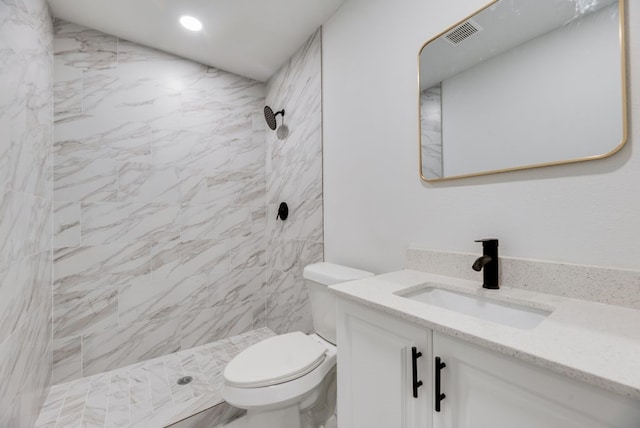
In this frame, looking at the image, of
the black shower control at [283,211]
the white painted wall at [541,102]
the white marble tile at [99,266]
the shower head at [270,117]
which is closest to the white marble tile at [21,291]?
the white marble tile at [99,266]

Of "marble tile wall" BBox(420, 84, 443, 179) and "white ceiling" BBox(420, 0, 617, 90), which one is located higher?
"white ceiling" BBox(420, 0, 617, 90)

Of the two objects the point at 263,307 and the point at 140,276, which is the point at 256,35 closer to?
the point at 140,276

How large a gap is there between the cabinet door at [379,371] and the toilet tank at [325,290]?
43 centimetres

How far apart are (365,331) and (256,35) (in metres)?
2.07

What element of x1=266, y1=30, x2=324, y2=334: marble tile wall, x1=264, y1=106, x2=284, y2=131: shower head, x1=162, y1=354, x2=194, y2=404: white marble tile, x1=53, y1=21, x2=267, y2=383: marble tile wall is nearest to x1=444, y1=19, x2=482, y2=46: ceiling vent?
x1=266, y1=30, x2=324, y2=334: marble tile wall

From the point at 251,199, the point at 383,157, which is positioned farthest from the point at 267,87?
the point at 383,157

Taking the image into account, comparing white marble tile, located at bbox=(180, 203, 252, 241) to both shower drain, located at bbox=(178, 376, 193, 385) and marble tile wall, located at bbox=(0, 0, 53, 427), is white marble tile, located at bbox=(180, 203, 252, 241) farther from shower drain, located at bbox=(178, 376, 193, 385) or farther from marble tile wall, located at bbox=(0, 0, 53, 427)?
shower drain, located at bbox=(178, 376, 193, 385)

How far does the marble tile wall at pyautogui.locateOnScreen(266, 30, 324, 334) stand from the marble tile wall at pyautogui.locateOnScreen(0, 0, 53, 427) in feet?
4.82

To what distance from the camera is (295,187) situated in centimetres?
219

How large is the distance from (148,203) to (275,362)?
1554 mm

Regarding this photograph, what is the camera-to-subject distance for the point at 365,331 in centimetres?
92

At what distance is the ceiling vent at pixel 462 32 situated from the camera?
108cm

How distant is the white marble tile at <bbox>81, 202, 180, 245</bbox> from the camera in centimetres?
188

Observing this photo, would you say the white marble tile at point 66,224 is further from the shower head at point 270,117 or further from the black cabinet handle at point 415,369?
the black cabinet handle at point 415,369
